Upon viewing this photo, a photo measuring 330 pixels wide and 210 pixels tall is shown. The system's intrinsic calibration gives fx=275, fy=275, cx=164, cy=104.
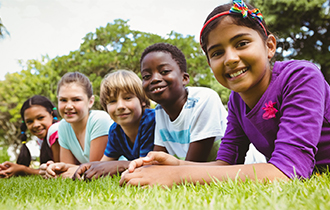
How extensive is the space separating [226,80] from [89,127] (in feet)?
9.19

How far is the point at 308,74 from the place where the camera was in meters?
1.77

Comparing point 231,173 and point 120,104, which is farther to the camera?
point 120,104

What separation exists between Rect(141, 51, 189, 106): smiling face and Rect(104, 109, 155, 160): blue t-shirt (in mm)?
555

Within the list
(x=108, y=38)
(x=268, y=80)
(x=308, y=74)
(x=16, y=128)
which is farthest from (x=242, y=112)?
(x=16, y=128)

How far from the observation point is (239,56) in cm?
190

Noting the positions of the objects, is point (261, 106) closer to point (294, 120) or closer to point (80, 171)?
point (294, 120)

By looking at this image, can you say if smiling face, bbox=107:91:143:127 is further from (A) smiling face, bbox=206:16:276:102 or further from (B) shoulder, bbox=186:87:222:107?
(A) smiling face, bbox=206:16:276:102

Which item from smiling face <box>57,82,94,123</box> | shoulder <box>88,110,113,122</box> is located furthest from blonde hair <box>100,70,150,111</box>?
smiling face <box>57,82,94,123</box>

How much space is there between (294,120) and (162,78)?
171 centimetres

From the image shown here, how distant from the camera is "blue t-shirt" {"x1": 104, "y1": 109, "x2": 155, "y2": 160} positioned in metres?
3.57

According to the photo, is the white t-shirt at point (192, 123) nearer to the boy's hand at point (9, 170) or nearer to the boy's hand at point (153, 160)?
the boy's hand at point (153, 160)

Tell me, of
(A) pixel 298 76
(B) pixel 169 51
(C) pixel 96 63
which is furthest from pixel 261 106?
(C) pixel 96 63

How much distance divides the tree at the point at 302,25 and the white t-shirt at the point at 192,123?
12.2 metres

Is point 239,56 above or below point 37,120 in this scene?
above
